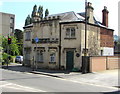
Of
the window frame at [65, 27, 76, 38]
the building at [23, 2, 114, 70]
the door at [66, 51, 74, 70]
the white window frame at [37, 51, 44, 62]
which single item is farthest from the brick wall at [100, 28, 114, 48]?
the white window frame at [37, 51, 44, 62]

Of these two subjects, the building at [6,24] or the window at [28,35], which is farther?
the building at [6,24]

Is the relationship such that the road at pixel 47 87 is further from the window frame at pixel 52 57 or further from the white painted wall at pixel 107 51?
the white painted wall at pixel 107 51

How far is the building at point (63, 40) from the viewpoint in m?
22.8

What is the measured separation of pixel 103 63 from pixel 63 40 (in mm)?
6224

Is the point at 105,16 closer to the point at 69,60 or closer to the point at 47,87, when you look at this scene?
the point at 69,60

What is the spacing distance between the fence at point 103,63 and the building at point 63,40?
173 centimetres

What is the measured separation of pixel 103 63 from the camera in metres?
→ 23.4

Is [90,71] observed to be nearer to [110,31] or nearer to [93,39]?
[93,39]

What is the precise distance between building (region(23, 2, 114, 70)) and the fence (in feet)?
5.68

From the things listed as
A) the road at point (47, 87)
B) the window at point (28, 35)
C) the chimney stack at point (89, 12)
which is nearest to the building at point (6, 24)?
the window at point (28, 35)

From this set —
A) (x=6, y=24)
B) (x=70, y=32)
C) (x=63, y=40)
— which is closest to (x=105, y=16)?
(x=70, y=32)

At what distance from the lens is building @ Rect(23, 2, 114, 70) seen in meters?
22.8

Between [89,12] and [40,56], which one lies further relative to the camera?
[40,56]

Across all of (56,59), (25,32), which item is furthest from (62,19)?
(25,32)
